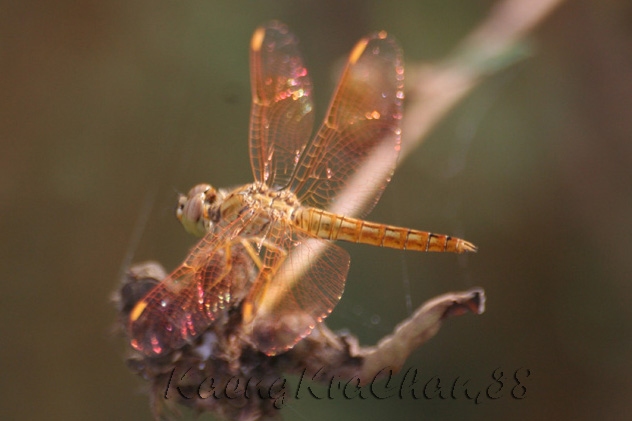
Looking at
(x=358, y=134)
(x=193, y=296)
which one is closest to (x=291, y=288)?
(x=193, y=296)

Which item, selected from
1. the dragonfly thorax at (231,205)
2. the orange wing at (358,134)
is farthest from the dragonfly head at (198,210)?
the orange wing at (358,134)

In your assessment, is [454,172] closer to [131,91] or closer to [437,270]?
[437,270]

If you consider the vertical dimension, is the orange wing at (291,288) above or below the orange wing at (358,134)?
below

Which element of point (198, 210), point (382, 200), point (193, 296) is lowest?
point (193, 296)

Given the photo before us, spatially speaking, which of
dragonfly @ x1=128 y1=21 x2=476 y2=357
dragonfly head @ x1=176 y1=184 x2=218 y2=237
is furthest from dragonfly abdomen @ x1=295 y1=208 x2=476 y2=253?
dragonfly head @ x1=176 y1=184 x2=218 y2=237

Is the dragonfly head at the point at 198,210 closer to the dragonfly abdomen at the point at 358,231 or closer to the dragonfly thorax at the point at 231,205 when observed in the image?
the dragonfly thorax at the point at 231,205

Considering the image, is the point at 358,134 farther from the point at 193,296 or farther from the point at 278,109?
the point at 193,296

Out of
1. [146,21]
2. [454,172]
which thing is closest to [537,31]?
[454,172]
